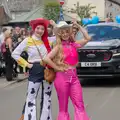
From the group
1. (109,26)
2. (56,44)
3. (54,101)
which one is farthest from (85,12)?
(56,44)

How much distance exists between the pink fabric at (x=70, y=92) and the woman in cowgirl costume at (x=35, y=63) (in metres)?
0.56

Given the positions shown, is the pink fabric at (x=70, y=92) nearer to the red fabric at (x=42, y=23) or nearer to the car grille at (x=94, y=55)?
the red fabric at (x=42, y=23)

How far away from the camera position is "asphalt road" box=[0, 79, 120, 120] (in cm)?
836

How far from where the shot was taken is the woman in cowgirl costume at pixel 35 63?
21.2 ft

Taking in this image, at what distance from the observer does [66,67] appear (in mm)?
5867

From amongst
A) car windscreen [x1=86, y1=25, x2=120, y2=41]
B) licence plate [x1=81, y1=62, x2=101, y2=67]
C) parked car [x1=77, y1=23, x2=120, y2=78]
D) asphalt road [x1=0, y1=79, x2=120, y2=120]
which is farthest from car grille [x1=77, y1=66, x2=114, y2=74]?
car windscreen [x1=86, y1=25, x2=120, y2=41]

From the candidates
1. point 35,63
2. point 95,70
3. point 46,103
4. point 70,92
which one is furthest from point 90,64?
point 70,92

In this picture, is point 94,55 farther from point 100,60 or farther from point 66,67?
point 66,67

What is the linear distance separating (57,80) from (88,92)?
16.9 ft

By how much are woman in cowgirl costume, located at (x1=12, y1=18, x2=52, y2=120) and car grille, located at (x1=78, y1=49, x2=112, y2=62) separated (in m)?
5.19

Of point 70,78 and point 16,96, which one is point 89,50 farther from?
point 70,78

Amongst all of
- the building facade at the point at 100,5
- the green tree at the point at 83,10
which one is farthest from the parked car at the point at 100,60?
the building facade at the point at 100,5

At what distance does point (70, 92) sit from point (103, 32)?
289 inches

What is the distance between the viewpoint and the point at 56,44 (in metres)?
5.93
